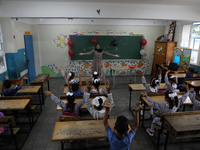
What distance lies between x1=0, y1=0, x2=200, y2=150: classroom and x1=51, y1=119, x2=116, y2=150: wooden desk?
1 centimetres

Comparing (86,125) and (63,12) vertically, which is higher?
(63,12)

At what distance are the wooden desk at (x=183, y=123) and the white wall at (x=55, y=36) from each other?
5.66 m

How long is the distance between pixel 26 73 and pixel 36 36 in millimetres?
1885

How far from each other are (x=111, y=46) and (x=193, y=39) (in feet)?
11.6

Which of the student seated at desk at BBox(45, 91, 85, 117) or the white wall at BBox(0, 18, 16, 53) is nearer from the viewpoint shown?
the student seated at desk at BBox(45, 91, 85, 117)

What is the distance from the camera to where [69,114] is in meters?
2.53

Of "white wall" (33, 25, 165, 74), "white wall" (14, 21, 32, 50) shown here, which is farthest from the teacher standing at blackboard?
"white wall" (14, 21, 32, 50)

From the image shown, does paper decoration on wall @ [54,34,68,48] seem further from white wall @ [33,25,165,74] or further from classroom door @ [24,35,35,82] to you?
classroom door @ [24,35,35,82]

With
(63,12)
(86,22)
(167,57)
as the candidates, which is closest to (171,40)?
(167,57)

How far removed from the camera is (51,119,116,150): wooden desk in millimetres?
1959

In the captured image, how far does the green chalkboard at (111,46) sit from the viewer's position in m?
7.11

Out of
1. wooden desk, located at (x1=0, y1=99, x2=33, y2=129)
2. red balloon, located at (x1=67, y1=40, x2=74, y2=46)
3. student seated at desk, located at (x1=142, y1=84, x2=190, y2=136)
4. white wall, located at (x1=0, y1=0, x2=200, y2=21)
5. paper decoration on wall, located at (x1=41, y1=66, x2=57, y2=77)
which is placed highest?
white wall, located at (x1=0, y1=0, x2=200, y2=21)

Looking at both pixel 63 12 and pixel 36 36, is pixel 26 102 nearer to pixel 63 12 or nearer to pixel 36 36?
pixel 63 12

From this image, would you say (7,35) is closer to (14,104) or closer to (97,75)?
(14,104)
